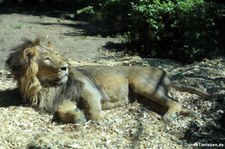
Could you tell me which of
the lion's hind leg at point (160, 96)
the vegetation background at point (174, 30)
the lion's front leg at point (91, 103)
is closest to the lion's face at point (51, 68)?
the lion's front leg at point (91, 103)

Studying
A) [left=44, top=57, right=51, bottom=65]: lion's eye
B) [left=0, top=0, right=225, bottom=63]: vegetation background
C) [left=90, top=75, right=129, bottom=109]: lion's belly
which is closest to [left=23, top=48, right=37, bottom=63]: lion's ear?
[left=44, top=57, right=51, bottom=65]: lion's eye

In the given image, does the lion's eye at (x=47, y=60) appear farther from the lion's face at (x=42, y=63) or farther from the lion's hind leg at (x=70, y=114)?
the lion's hind leg at (x=70, y=114)

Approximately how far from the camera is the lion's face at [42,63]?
22.2ft

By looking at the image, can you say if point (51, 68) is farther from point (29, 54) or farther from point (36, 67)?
point (29, 54)

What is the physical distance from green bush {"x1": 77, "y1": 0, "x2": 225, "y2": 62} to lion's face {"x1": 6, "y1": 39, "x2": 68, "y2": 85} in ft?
16.0

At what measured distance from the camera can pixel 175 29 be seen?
37.7 ft

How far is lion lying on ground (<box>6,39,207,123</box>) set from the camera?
22.1ft

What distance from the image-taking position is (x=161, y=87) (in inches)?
287

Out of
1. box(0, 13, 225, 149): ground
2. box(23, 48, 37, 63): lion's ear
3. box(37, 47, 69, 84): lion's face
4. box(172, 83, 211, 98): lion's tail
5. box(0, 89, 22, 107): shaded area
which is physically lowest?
box(0, 13, 225, 149): ground

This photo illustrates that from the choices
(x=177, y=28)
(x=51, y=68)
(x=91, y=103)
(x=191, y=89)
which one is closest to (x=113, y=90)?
(x=91, y=103)

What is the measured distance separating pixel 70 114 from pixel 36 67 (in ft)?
2.61

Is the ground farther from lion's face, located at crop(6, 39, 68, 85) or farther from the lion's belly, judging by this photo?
lion's face, located at crop(6, 39, 68, 85)

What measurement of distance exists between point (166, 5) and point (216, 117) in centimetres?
533

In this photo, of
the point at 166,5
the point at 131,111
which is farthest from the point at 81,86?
the point at 166,5
